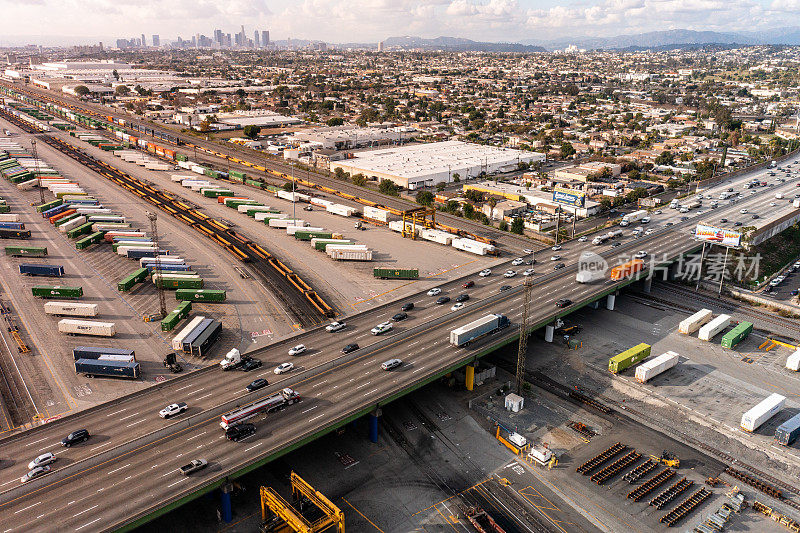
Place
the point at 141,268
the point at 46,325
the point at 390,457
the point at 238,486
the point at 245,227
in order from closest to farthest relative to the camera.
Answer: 1. the point at 238,486
2. the point at 390,457
3. the point at 46,325
4. the point at 141,268
5. the point at 245,227

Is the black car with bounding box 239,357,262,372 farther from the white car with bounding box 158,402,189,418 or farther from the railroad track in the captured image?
the railroad track

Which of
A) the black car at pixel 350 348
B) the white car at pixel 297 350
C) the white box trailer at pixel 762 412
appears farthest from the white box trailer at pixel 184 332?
the white box trailer at pixel 762 412

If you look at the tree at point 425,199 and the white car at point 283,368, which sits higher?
the tree at point 425,199

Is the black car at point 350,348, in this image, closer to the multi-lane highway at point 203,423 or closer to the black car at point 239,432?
the multi-lane highway at point 203,423

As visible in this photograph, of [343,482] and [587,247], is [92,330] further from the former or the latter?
[587,247]

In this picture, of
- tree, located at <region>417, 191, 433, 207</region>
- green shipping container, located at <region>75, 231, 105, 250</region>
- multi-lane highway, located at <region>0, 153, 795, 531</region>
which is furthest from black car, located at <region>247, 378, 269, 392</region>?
tree, located at <region>417, 191, 433, 207</region>

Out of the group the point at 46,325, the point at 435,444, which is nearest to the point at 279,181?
the point at 46,325

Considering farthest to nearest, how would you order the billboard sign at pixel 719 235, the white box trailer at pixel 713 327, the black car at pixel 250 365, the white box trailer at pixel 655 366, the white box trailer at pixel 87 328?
the billboard sign at pixel 719 235, the white box trailer at pixel 713 327, the white box trailer at pixel 87 328, the white box trailer at pixel 655 366, the black car at pixel 250 365
